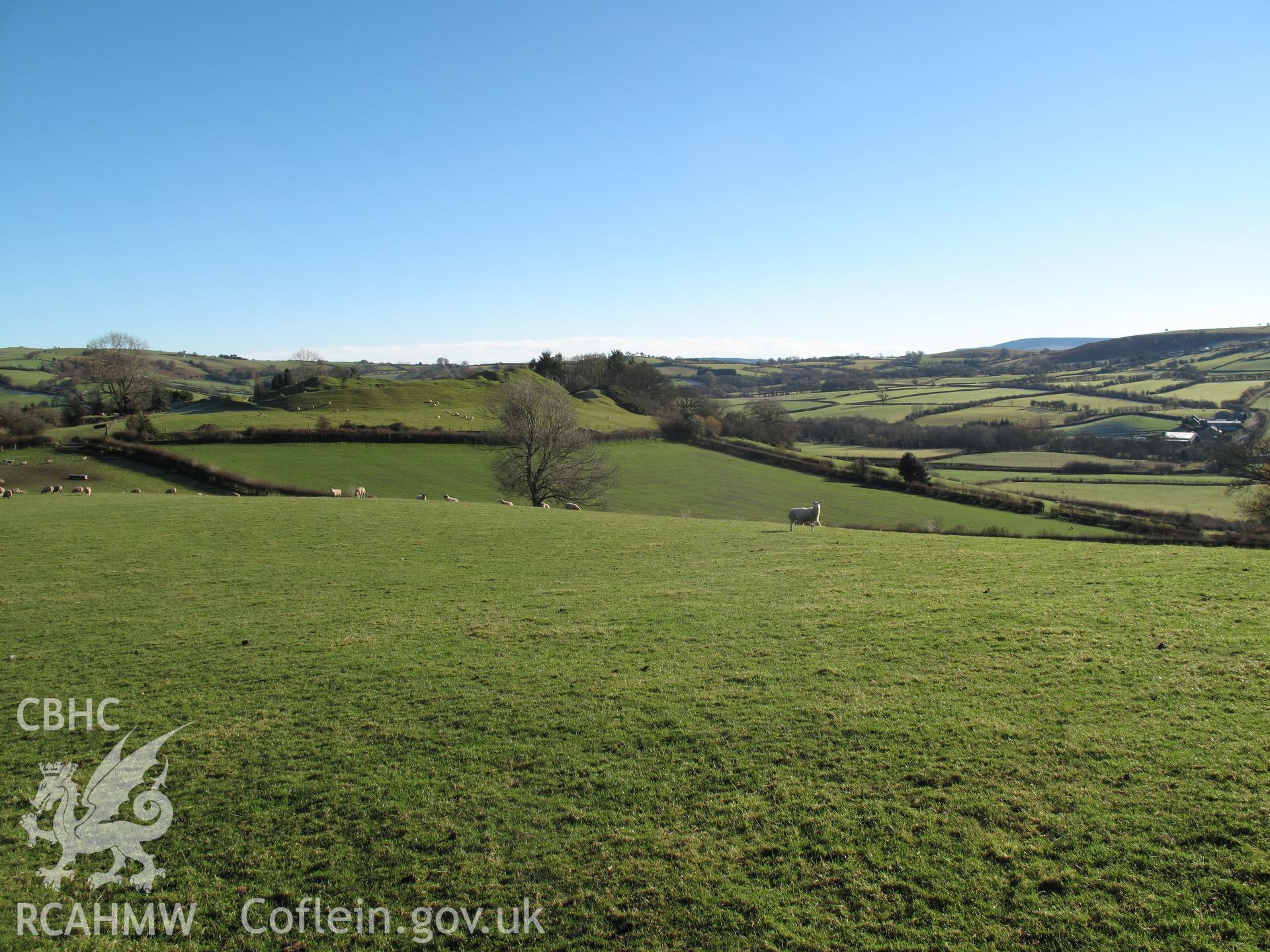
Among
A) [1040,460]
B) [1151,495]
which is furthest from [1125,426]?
[1151,495]

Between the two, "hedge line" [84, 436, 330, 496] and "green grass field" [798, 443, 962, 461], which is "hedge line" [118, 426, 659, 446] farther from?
"green grass field" [798, 443, 962, 461]

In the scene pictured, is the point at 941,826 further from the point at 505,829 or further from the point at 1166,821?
the point at 505,829

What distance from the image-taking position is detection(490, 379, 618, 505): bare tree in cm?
4612

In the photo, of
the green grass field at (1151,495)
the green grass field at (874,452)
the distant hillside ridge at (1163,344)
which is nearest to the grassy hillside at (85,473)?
the green grass field at (874,452)

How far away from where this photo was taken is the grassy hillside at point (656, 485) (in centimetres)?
4881

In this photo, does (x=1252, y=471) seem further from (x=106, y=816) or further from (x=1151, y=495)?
(x=106, y=816)

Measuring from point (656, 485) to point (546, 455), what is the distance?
1599 centimetres

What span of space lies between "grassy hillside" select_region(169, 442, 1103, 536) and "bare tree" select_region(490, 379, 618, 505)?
2.87 metres

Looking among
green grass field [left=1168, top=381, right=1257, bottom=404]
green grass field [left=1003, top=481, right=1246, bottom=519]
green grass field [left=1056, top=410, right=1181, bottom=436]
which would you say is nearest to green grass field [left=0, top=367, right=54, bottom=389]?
green grass field [left=1003, top=481, right=1246, bottom=519]

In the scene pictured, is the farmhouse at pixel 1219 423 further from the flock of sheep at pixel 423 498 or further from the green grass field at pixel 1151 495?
the flock of sheep at pixel 423 498

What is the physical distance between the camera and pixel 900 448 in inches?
3499

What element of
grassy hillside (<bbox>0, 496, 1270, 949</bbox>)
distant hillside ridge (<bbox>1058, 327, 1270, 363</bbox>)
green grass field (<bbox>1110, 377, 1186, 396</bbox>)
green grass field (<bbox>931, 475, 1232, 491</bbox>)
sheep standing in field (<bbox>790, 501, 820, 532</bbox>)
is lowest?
green grass field (<bbox>931, 475, 1232, 491</bbox>)

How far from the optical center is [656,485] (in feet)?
197

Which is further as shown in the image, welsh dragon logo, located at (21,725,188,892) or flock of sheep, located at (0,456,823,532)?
flock of sheep, located at (0,456,823,532)
